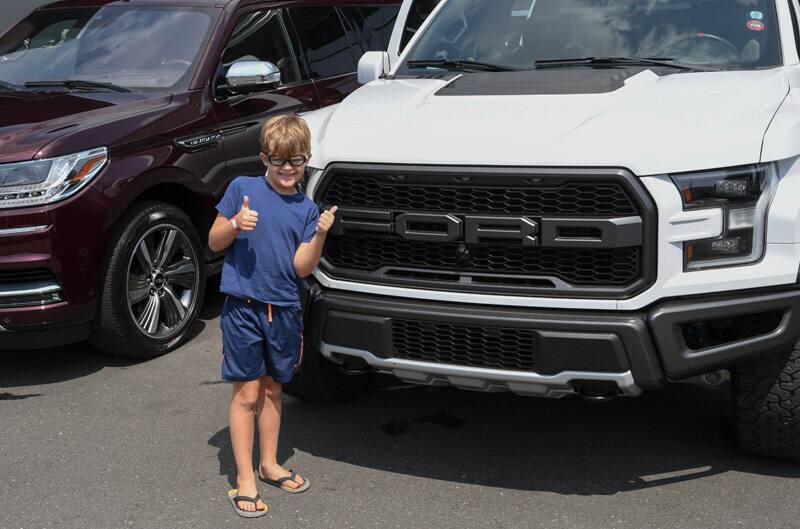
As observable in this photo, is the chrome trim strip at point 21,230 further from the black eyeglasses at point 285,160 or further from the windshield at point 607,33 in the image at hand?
the windshield at point 607,33

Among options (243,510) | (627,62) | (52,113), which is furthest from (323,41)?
(243,510)

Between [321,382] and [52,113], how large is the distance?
6.59ft

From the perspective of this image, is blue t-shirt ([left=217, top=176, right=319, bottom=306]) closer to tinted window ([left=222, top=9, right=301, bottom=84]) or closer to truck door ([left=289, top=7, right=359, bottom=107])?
tinted window ([left=222, top=9, right=301, bottom=84])

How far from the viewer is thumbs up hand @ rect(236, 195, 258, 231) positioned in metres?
3.75

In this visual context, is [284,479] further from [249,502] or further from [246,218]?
[246,218]

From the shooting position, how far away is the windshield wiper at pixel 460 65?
191 inches

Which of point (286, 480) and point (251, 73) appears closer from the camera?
point (286, 480)

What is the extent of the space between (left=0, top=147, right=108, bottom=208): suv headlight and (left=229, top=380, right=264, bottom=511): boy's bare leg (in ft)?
5.25

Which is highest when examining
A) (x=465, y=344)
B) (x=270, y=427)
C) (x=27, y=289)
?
(x=465, y=344)

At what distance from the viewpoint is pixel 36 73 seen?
249 inches

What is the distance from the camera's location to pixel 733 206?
11.9 ft

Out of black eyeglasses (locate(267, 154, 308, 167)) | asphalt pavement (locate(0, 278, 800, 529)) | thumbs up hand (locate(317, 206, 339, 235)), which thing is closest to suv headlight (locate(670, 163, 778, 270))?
asphalt pavement (locate(0, 278, 800, 529))

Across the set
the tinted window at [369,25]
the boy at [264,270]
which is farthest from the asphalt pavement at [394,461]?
the tinted window at [369,25]

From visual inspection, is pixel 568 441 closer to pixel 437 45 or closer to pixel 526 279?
pixel 526 279
